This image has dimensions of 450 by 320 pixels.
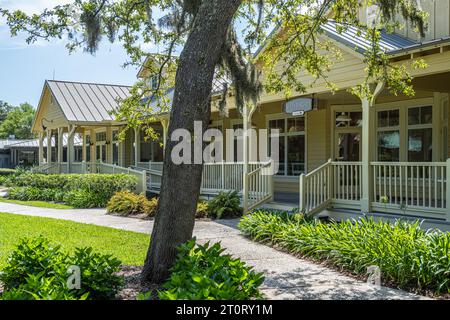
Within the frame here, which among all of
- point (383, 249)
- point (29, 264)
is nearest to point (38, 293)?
point (29, 264)

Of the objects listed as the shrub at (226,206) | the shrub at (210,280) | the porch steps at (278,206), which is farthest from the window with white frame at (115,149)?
the shrub at (210,280)

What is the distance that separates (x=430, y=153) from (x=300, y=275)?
259 inches

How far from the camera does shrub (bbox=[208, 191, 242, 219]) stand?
12586 mm

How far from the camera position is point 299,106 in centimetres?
1169

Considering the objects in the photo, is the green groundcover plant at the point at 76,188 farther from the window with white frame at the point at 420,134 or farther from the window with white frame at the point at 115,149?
the window with white frame at the point at 420,134

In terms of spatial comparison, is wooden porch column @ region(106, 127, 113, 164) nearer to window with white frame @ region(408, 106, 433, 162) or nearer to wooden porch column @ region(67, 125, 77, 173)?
wooden porch column @ region(67, 125, 77, 173)

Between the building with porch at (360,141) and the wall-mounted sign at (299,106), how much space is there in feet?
0.19

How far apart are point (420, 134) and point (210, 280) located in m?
9.23

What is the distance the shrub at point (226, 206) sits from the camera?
1259cm

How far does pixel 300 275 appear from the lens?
6520 millimetres

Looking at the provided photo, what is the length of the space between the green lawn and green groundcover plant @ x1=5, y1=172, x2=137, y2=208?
413 centimetres

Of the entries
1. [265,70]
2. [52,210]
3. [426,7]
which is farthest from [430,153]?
[52,210]

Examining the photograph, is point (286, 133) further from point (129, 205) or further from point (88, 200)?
point (88, 200)
